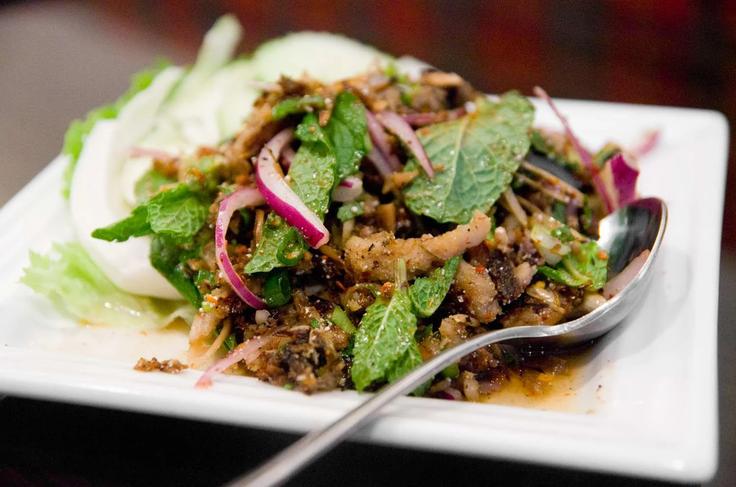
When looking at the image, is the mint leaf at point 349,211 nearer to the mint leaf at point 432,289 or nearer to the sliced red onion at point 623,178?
the mint leaf at point 432,289

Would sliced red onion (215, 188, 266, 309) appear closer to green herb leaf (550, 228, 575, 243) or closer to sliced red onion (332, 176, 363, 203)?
sliced red onion (332, 176, 363, 203)

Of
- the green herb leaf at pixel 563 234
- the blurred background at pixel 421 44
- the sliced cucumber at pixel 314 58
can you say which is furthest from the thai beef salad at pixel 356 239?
the blurred background at pixel 421 44

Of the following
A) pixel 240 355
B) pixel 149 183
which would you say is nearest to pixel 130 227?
pixel 149 183

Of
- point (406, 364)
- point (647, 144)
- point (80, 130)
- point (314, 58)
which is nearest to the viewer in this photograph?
point (406, 364)

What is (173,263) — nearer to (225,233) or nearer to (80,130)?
(225,233)

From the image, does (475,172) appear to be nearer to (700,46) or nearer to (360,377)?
(360,377)

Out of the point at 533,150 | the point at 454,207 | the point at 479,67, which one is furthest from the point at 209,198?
the point at 479,67
